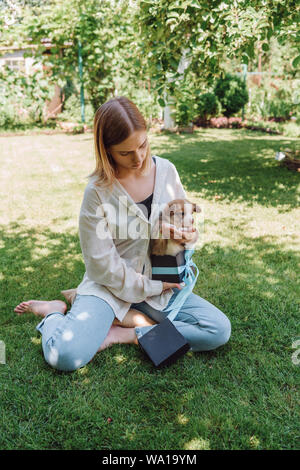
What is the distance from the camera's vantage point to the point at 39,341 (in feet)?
8.77

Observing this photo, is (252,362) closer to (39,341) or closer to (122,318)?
(122,318)

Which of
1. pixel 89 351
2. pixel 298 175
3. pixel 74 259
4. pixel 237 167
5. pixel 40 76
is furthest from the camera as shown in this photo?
pixel 40 76

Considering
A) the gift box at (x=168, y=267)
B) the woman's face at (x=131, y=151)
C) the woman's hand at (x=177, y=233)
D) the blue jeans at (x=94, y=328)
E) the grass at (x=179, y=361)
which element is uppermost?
the woman's face at (x=131, y=151)

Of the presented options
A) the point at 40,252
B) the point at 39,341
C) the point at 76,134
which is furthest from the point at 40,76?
the point at 39,341

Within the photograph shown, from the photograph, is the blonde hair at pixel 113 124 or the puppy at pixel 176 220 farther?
the puppy at pixel 176 220

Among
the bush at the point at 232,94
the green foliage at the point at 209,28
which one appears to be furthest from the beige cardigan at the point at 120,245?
the bush at the point at 232,94

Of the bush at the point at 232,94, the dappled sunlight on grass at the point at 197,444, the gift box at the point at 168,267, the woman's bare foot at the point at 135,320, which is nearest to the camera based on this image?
the dappled sunlight on grass at the point at 197,444

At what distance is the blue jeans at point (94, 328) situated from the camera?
2.30 metres

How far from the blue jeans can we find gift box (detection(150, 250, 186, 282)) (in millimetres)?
169

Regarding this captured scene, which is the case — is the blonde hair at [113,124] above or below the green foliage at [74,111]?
above

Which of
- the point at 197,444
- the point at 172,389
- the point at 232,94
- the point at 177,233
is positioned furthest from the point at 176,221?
the point at 232,94

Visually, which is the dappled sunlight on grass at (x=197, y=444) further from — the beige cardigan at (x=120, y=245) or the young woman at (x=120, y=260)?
the beige cardigan at (x=120, y=245)

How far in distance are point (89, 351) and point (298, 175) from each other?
594cm

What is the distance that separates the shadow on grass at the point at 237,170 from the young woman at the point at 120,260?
336cm
